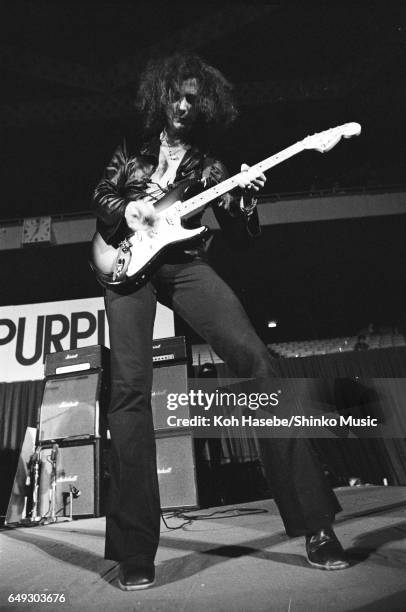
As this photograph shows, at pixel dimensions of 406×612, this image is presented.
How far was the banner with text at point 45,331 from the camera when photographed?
6.33 m

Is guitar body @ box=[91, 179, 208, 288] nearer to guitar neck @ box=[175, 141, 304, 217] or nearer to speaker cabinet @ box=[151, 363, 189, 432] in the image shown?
guitar neck @ box=[175, 141, 304, 217]

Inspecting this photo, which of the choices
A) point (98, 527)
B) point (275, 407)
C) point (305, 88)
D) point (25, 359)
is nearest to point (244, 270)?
point (305, 88)

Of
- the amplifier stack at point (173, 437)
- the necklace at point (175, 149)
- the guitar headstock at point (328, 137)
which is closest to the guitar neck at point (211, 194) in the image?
the necklace at point (175, 149)

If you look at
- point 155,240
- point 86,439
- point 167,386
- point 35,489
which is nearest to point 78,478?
point 86,439

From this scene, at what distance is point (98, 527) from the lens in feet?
8.70

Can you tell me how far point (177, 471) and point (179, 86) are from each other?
292 cm

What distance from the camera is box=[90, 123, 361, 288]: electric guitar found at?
143 cm

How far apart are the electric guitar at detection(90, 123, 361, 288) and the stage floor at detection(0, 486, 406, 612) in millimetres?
820

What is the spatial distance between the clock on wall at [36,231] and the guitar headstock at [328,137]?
5.84 metres

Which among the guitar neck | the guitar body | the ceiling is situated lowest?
the guitar body

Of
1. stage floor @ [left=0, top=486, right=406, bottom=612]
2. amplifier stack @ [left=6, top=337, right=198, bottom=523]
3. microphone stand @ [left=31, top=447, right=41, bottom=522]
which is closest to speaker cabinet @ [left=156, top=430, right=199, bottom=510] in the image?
amplifier stack @ [left=6, top=337, right=198, bottom=523]

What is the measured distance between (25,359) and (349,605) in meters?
6.24

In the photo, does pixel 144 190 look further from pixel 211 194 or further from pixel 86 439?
pixel 86 439

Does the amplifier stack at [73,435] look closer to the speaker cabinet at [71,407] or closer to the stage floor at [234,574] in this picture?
the speaker cabinet at [71,407]
